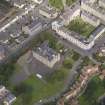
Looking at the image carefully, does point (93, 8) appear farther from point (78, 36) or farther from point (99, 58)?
point (99, 58)

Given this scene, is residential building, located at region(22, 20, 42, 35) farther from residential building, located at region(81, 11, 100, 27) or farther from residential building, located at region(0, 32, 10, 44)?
residential building, located at region(81, 11, 100, 27)

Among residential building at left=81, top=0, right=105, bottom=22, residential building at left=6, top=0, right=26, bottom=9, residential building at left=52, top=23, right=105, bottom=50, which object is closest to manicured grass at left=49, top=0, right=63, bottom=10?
residential building at left=81, top=0, right=105, bottom=22

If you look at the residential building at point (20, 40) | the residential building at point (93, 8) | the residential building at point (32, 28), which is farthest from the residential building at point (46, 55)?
the residential building at point (93, 8)

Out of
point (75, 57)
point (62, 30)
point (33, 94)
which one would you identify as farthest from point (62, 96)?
point (62, 30)

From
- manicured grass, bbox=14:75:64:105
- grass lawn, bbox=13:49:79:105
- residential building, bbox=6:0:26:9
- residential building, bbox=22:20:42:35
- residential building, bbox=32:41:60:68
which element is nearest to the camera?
manicured grass, bbox=14:75:64:105

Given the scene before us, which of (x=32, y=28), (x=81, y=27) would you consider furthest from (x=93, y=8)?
(x=32, y=28)

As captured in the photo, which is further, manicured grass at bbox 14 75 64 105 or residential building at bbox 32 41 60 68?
residential building at bbox 32 41 60 68
